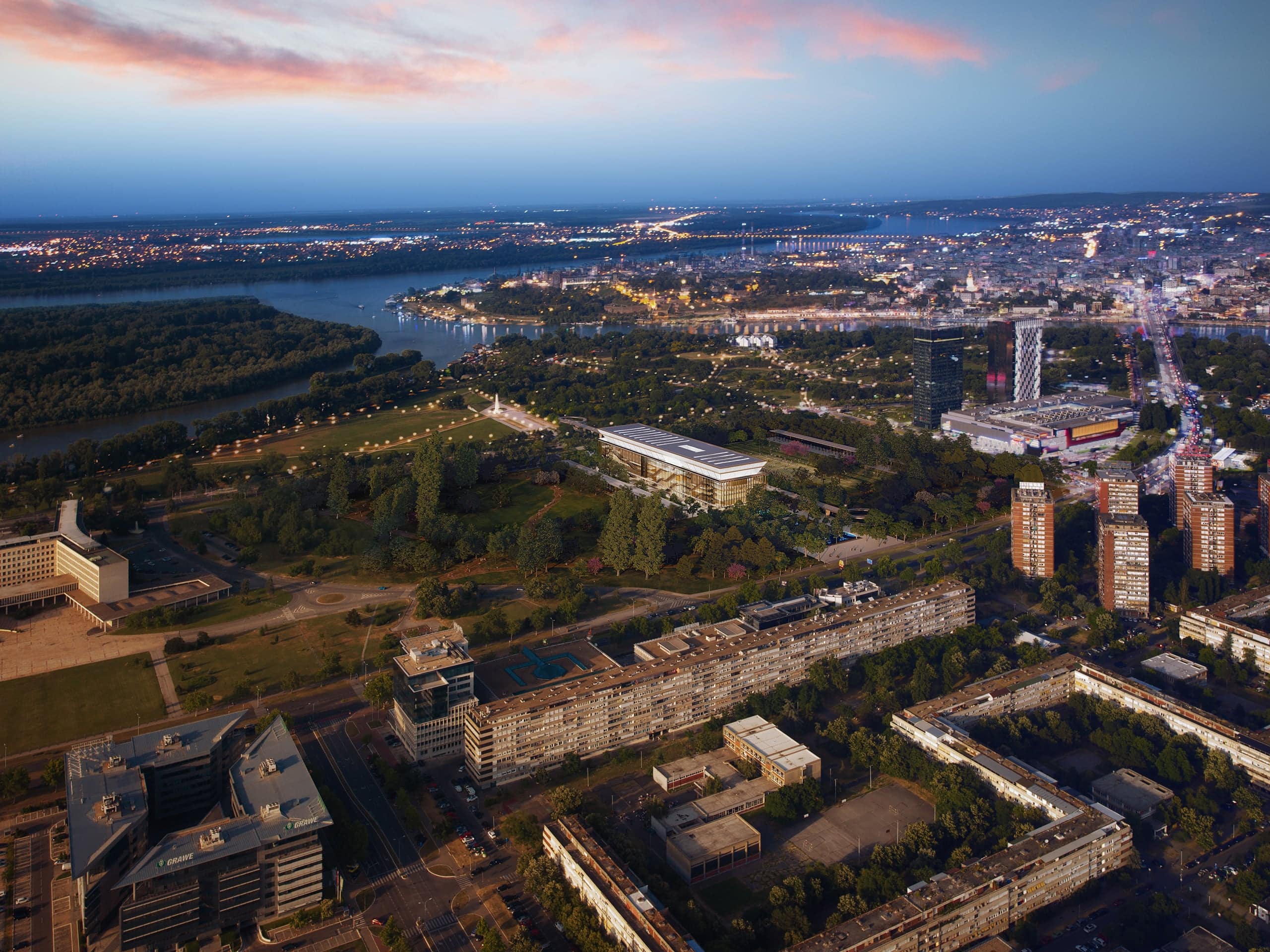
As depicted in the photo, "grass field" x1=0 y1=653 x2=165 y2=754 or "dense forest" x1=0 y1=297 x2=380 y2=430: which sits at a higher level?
"dense forest" x1=0 y1=297 x2=380 y2=430

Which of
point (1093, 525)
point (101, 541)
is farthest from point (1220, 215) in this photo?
point (101, 541)

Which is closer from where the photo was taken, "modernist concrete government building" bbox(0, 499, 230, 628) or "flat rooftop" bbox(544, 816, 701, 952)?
"flat rooftop" bbox(544, 816, 701, 952)

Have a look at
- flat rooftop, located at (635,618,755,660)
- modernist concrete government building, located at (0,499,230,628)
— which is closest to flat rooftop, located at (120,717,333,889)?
flat rooftop, located at (635,618,755,660)

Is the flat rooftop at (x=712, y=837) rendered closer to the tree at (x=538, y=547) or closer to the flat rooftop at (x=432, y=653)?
the flat rooftop at (x=432, y=653)

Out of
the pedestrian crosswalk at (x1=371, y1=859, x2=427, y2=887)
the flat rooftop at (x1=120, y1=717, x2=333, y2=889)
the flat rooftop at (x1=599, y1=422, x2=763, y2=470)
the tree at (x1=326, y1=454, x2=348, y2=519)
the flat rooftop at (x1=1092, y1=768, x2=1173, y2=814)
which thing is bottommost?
the pedestrian crosswalk at (x1=371, y1=859, x2=427, y2=887)

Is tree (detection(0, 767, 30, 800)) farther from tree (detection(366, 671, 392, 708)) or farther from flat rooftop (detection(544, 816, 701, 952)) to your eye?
flat rooftop (detection(544, 816, 701, 952))

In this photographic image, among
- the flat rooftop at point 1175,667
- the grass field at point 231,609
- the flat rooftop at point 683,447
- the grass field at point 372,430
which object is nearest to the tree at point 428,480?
the grass field at point 231,609
